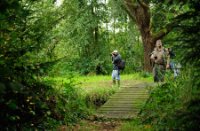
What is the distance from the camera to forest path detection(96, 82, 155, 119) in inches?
474

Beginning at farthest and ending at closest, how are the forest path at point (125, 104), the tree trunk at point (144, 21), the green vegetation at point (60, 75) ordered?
the tree trunk at point (144, 21) < the forest path at point (125, 104) < the green vegetation at point (60, 75)

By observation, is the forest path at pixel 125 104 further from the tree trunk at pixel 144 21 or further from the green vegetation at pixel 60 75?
the tree trunk at pixel 144 21

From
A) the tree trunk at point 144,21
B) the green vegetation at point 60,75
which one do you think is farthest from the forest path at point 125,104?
the tree trunk at point 144,21

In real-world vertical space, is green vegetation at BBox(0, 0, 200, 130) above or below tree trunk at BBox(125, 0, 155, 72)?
below

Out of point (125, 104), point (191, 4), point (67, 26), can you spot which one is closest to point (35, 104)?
point (191, 4)

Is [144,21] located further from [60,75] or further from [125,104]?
[60,75]

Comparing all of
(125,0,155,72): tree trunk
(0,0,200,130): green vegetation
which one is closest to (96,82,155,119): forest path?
(0,0,200,130): green vegetation

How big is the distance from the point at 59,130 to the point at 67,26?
1882 cm

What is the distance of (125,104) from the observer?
1305 centimetres

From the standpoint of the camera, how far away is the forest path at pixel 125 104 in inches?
474

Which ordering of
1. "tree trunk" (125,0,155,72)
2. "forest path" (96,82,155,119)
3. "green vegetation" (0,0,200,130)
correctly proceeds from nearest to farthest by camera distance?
"green vegetation" (0,0,200,130)
"forest path" (96,82,155,119)
"tree trunk" (125,0,155,72)

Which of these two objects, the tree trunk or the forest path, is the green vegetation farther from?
the forest path

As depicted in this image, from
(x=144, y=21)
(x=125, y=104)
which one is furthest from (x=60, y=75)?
(x=144, y=21)

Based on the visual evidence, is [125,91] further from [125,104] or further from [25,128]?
[25,128]
